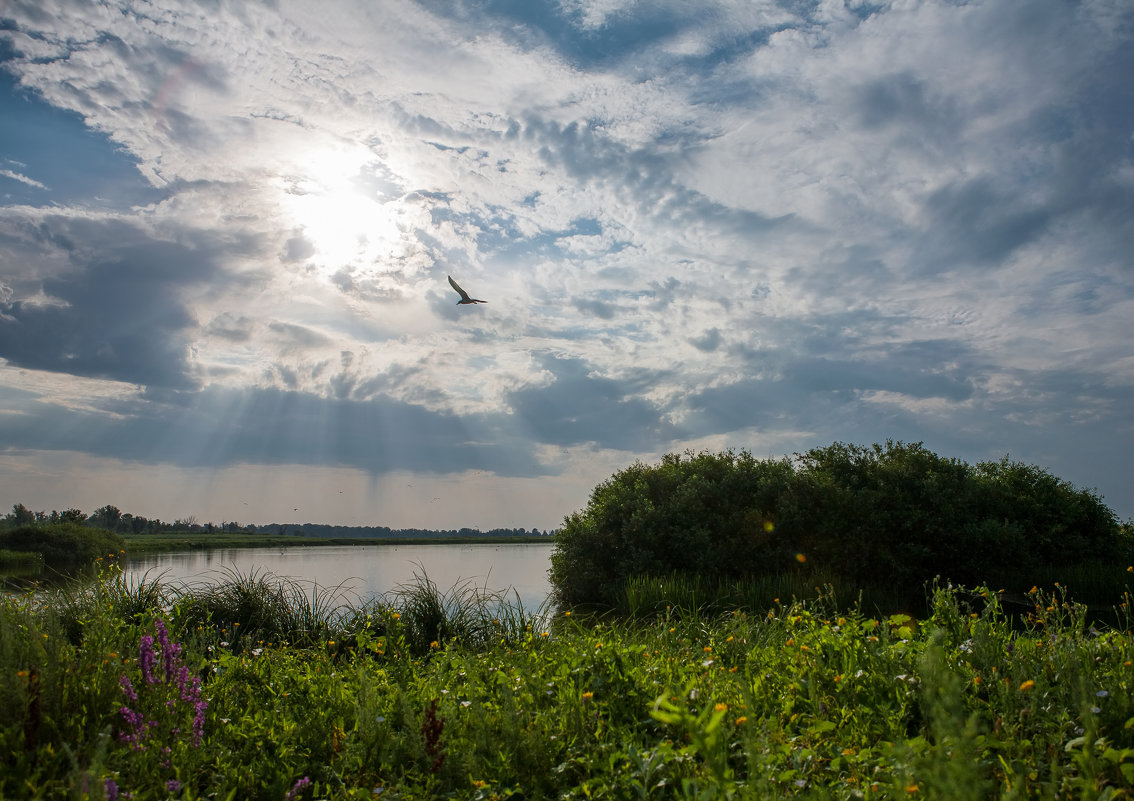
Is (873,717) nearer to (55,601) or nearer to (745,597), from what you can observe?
(745,597)

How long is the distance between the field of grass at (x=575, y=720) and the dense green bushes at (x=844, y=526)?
7220mm

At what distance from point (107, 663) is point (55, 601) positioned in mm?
4792

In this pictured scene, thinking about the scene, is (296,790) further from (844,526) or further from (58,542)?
(58,542)

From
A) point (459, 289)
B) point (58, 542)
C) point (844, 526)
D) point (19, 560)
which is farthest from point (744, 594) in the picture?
point (19, 560)

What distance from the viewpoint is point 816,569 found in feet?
40.4

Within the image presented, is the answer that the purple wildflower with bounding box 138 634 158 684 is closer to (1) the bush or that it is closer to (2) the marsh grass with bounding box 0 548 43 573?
(2) the marsh grass with bounding box 0 548 43 573

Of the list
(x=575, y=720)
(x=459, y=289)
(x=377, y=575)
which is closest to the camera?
(x=575, y=720)

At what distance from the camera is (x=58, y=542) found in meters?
27.5

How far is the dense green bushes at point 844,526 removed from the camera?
12.7m

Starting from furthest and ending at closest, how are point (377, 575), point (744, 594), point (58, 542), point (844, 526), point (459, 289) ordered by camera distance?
point (58, 542) < point (377, 575) < point (844, 526) < point (744, 594) < point (459, 289)

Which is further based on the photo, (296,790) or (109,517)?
(109,517)

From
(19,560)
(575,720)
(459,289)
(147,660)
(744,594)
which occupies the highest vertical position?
(459,289)

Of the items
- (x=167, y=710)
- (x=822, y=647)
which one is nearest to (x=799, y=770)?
(x=822, y=647)

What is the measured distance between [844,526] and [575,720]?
1024 centimetres
